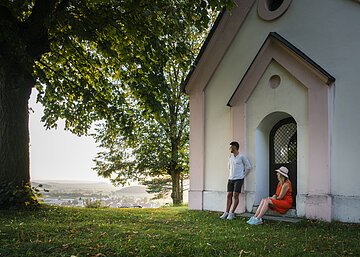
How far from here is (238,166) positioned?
9.72 meters

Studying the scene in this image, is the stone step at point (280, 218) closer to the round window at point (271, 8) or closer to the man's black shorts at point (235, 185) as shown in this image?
the man's black shorts at point (235, 185)

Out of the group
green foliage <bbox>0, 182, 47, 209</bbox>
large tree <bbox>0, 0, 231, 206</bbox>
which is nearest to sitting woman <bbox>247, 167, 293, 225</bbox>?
large tree <bbox>0, 0, 231, 206</bbox>

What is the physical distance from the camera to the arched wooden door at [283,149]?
982cm

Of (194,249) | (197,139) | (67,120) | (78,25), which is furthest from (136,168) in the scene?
(194,249)

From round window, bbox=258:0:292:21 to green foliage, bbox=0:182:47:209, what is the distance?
8186 millimetres

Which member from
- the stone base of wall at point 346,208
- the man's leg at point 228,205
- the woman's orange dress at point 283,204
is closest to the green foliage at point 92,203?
the man's leg at point 228,205

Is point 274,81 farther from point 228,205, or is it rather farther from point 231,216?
point 231,216

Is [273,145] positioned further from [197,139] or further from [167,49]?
[167,49]

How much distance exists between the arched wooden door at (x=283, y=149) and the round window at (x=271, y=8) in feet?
9.91

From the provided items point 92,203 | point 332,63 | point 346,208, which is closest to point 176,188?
point 92,203

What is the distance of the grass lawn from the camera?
200 inches

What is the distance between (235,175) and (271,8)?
5.12 meters

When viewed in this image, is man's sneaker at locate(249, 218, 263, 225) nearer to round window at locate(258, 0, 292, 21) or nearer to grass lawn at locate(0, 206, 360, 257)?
grass lawn at locate(0, 206, 360, 257)

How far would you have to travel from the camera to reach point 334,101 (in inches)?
339
